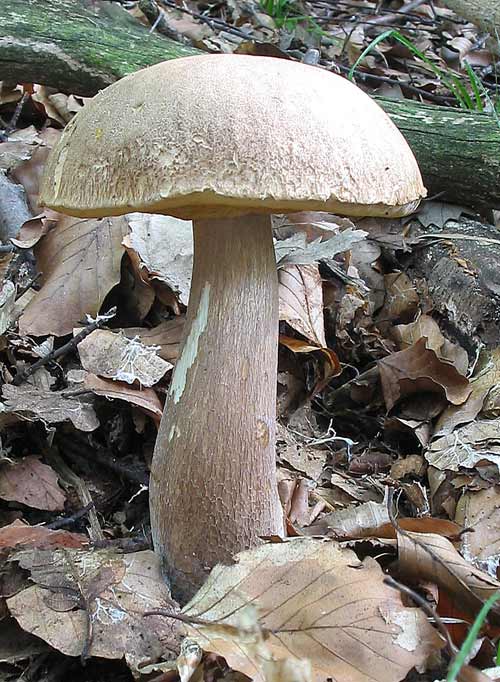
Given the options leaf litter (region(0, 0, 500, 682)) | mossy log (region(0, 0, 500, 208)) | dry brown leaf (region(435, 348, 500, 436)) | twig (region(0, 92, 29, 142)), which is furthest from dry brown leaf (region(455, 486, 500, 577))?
twig (region(0, 92, 29, 142))

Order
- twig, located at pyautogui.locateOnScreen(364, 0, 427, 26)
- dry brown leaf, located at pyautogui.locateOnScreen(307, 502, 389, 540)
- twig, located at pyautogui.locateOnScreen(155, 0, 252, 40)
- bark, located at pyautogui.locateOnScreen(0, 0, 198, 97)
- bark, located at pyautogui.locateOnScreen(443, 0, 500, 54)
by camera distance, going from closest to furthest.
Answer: dry brown leaf, located at pyautogui.locateOnScreen(307, 502, 389, 540) → bark, located at pyautogui.locateOnScreen(0, 0, 198, 97) → bark, located at pyautogui.locateOnScreen(443, 0, 500, 54) → twig, located at pyautogui.locateOnScreen(155, 0, 252, 40) → twig, located at pyautogui.locateOnScreen(364, 0, 427, 26)

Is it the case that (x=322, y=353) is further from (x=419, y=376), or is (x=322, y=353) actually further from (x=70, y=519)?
(x=70, y=519)

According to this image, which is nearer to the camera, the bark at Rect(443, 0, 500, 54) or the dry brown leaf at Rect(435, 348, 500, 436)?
the dry brown leaf at Rect(435, 348, 500, 436)

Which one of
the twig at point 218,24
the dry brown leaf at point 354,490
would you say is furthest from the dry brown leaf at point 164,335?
the twig at point 218,24

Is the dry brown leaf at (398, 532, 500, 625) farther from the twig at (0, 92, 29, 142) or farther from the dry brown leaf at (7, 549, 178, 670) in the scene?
the twig at (0, 92, 29, 142)

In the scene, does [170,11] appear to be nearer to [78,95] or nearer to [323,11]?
[323,11]

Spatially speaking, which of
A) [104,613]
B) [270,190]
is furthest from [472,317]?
[104,613]

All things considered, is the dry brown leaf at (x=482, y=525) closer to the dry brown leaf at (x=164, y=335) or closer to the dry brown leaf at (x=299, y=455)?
the dry brown leaf at (x=299, y=455)
